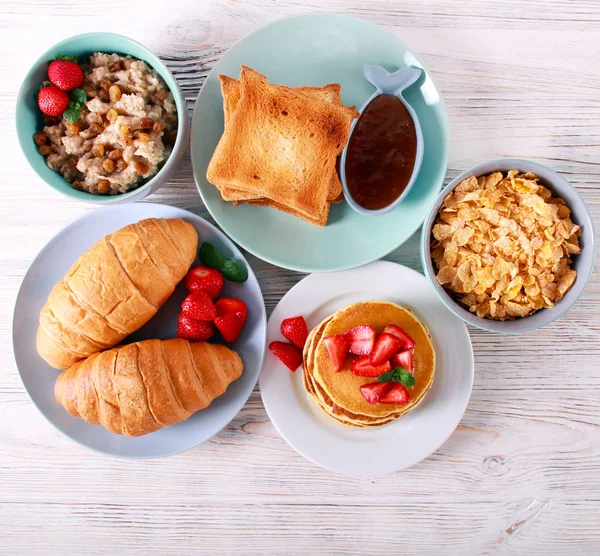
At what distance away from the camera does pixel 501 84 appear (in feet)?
6.21

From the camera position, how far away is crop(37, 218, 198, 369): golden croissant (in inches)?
62.6

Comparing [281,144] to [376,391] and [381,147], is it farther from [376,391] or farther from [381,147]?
[376,391]

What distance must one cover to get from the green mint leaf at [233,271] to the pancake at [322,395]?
311 mm

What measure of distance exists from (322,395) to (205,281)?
556mm

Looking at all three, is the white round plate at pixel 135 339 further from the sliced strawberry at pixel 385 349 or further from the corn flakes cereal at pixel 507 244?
the corn flakes cereal at pixel 507 244

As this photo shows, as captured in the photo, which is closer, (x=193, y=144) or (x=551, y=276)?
(x=551, y=276)

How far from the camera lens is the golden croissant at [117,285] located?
5.22 feet

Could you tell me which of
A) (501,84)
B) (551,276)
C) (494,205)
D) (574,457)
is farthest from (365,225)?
(574,457)

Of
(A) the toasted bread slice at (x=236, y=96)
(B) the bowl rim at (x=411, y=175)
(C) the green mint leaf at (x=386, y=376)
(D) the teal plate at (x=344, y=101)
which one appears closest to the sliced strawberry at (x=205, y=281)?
(D) the teal plate at (x=344, y=101)

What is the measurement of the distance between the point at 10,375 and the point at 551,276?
1975 mm

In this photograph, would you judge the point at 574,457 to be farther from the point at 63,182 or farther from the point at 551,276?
the point at 63,182

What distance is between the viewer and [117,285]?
159 cm

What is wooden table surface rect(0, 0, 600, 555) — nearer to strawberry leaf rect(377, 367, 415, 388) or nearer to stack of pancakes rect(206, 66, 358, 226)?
stack of pancakes rect(206, 66, 358, 226)

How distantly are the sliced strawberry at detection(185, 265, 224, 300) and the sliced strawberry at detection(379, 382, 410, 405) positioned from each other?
660 mm
